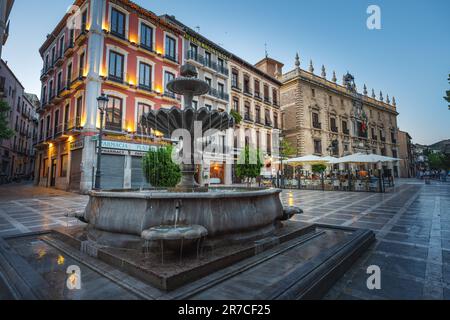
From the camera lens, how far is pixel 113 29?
16.0m

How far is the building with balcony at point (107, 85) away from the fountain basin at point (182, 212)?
41.9ft

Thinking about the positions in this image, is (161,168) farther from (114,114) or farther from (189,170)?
(114,114)

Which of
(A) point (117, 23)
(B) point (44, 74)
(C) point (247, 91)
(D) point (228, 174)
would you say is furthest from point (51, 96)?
(C) point (247, 91)

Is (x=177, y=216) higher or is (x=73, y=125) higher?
(x=73, y=125)

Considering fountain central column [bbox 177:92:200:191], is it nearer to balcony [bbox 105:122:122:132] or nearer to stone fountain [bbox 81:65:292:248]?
stone fountain [bbox 81:65:292:248]

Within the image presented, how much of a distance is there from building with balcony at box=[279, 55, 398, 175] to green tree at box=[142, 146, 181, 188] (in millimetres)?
19793

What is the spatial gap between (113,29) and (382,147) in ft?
149

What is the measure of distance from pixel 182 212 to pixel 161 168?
821 cm

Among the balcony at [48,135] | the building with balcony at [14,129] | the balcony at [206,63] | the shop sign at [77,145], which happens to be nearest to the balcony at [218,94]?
the balcony at [206,63]

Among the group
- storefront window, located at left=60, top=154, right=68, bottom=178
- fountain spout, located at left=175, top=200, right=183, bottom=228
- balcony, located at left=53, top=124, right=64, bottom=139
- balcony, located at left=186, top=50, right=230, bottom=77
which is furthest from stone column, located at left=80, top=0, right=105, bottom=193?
fountain spout, located at left=175, top=200, right=183, bottom=228

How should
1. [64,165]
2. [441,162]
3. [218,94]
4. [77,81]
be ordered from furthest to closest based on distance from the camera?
[441,162] → [218,94] → [64,165] → [77,81]

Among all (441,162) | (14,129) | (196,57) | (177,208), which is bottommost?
(177,208)

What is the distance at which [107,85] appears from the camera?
1547cm
